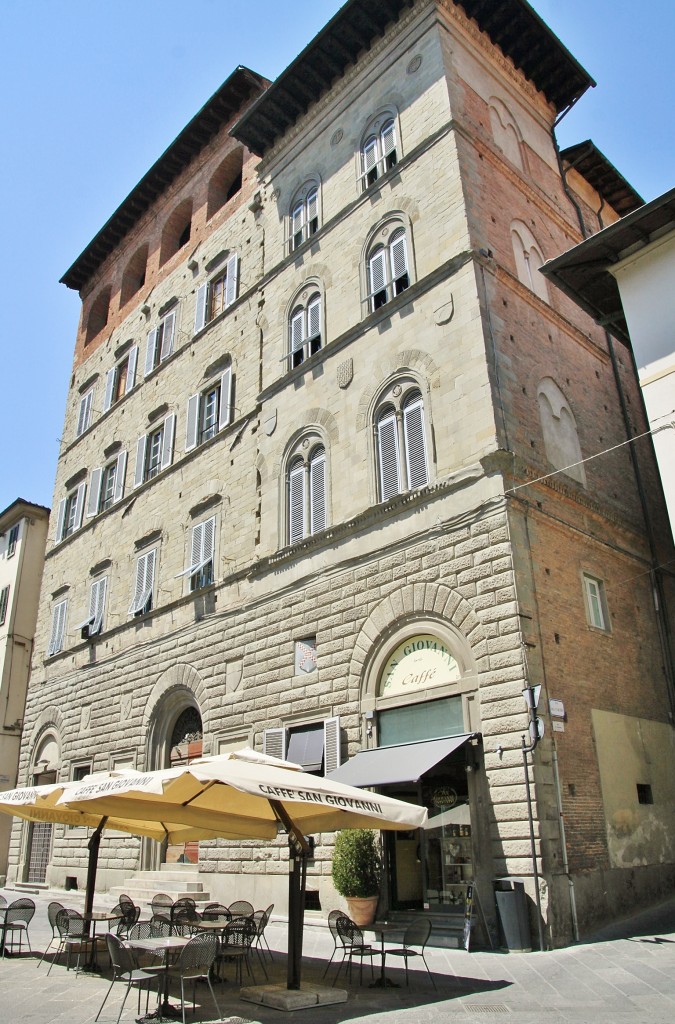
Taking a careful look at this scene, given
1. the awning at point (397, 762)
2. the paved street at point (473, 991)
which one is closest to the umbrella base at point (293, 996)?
the paved street at point (473, 991)

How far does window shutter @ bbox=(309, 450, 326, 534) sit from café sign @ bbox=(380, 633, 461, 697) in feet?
11.3

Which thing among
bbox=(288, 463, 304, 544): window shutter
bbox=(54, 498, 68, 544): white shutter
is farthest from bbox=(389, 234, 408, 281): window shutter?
bbox=(54, 498, 68, 544): white shutter

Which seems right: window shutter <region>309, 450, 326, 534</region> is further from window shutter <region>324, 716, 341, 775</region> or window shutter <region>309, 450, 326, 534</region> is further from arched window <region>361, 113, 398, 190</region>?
arched window <region>361, 113, 398, 190</region>

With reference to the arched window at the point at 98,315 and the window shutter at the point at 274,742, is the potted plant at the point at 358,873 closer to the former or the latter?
the window shutter at the point at 274,742

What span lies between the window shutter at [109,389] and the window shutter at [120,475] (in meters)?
2.92

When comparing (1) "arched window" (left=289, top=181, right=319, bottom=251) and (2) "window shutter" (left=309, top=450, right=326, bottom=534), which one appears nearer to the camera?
(2) "window shutter" (left=309, top=450, right=326, bottom=534)

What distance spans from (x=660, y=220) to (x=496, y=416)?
3.95m

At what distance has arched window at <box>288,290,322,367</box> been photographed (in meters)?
17.5

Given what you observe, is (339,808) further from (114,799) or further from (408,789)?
(408,789)

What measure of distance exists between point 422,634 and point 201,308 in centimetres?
1398

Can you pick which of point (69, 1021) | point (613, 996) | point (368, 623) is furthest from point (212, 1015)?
point (368, 623)

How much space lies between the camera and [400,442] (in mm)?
14203

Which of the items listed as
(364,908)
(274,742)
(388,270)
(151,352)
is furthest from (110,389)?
(364,908)

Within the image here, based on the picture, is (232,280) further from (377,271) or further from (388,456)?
(388,456)
